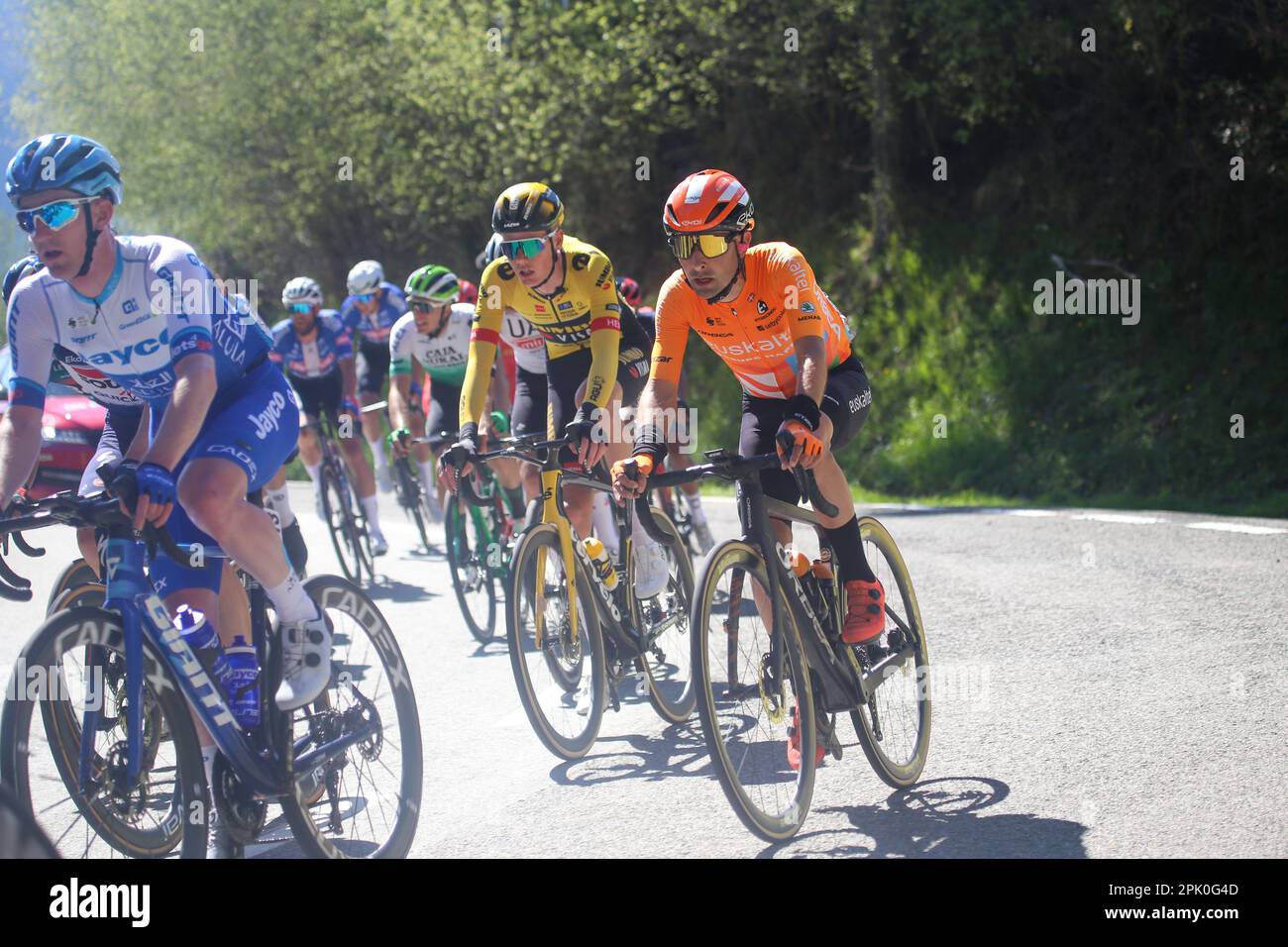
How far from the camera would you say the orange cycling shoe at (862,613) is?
16.1 feet

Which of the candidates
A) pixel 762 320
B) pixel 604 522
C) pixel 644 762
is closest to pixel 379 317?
pixel 604 522

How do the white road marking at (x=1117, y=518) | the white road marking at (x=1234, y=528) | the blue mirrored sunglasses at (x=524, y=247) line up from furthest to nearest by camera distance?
1. the white road marking at (x=1117, y=518)
2. the white road marking at (x=1234, y=528)
3. the blue mirrored sunglasses at (x=524, y=247)

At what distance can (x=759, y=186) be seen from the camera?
2214 cm

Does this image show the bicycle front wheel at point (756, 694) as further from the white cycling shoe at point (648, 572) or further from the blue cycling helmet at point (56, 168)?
the blue cycling helmet at point (56, 168)

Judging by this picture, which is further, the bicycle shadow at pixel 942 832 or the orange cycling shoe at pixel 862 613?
the orange cycling shoe at pixel 862 613

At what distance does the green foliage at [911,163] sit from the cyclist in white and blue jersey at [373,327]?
6545mm

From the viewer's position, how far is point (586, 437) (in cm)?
Answer: 582

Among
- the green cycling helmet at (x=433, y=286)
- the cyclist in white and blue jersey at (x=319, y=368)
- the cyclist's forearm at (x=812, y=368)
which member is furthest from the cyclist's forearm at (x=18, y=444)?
the cyclist in white and blue jersey at (x=319, y=368)

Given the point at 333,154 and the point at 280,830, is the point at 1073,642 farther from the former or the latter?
the point at 333,154

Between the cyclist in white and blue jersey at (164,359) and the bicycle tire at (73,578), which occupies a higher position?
the cyclist in white and blue jersey at (164,359)

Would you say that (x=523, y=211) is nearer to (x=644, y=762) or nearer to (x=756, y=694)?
(x=644, y=762)

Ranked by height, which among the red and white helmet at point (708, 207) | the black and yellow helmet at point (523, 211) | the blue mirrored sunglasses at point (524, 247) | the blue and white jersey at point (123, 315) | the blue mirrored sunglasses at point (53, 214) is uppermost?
the black and yellow helmet at point (523, 211)

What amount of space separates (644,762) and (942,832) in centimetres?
147
